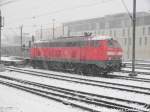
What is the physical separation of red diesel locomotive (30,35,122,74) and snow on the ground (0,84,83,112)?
8.20 metres

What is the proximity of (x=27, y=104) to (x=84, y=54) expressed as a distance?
11342 millimetres

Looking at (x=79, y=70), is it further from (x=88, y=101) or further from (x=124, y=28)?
(x=124, y=28)

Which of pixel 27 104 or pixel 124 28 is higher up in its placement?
pixel 124 28

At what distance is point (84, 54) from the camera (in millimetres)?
21672

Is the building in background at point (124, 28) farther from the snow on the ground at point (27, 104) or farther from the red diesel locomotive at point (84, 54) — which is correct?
the snow on the ground at point (27, 104)

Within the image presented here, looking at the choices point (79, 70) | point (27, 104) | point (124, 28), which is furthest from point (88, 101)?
point (124, 28)

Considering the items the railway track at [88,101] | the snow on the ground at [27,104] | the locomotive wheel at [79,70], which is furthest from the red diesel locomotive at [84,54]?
the snow on the ground at [27,104]

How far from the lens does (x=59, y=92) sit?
1332 cm

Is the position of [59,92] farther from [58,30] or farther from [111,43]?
[58,30]

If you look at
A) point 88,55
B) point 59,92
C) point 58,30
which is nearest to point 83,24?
point 58,30

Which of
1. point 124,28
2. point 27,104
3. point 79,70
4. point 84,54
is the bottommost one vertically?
point 27,104

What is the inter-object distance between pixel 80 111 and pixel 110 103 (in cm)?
137

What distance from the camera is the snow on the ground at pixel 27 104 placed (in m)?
9.87

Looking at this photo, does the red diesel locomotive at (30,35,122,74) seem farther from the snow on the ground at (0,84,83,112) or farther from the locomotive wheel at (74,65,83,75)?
the snow on the ground at (0,84,83,112)
